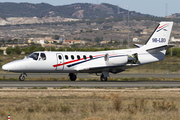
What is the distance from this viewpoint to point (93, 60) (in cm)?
3350

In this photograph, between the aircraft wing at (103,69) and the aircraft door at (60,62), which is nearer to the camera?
the aircraft door at (60,62)

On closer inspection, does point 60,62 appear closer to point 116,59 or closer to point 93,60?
Result: point 93,60

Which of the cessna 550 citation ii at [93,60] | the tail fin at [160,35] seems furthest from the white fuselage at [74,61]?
the tail fin at [160,35]

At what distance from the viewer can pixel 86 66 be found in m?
33.0

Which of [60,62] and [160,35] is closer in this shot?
[60,62]

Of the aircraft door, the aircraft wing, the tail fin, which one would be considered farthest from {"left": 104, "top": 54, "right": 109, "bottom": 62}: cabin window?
the tail fin

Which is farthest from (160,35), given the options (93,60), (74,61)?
(74,61)

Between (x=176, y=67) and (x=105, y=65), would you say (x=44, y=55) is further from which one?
(x=176, y=67)

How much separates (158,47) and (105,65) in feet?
20.8

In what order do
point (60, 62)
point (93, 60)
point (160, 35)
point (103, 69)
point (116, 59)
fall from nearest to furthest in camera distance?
point (60, 62) → point (116, 59) → point (103, 69) → point (93, 60) → point (160, 35)

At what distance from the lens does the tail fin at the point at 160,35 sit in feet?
117

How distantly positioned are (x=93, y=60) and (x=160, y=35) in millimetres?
8819

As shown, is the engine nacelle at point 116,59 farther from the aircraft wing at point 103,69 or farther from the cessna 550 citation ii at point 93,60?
the aircraft wing at point 103,69

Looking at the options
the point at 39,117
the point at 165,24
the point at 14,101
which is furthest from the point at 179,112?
the point at 165,24
